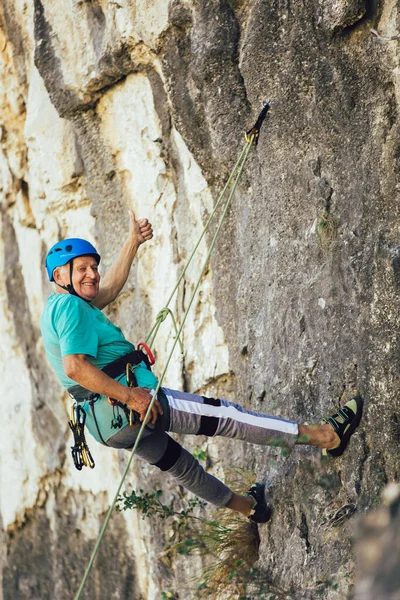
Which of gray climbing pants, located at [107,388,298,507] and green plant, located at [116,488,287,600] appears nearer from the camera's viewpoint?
gray climbing pants, located at [107,388,298,507]

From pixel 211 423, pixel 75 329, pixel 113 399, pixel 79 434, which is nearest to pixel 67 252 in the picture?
pixel 75 329

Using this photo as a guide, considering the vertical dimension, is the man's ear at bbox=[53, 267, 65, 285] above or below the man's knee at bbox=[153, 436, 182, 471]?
above

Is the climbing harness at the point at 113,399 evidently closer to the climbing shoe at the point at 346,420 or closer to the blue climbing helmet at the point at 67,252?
the blue climbing helmet at the point at 67,252

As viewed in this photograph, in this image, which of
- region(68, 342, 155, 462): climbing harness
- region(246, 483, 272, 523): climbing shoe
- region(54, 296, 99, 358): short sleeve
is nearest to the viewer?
region(54, 296, 99, 358): short sleeve

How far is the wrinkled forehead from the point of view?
599cm

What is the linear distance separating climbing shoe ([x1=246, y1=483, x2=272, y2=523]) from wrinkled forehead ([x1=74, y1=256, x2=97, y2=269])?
2.07 m

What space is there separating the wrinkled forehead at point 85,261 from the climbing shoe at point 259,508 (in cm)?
207

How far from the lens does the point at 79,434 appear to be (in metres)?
6.05

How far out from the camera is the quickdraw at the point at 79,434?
593cm

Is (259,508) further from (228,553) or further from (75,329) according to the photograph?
(75,329)

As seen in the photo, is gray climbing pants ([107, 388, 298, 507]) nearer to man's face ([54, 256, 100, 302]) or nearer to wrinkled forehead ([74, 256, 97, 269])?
man's face ([54, 256, 100, 302])

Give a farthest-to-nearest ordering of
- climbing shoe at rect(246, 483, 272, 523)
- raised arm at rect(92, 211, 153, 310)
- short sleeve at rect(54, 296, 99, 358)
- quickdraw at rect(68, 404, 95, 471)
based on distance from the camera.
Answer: raised arm at rect(92, 211, 153, 310), climbing shoe at rect(246, 483, 272, 523), quickdraw at rect(68, 404, 95, 471), short sleeve at rect(54, 296, 99, 358)

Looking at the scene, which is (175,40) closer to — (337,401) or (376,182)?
(376,182)

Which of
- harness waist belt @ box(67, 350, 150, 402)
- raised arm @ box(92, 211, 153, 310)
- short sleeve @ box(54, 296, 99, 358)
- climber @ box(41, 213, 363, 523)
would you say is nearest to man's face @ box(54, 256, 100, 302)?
climber @ box(41, 213, 363, 523)
